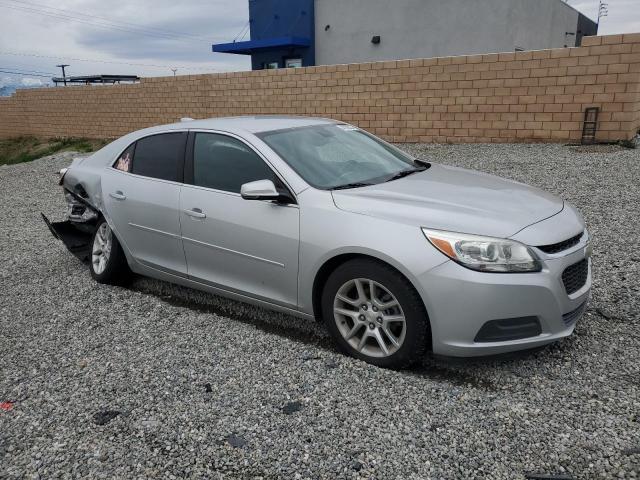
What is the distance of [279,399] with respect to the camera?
3.22m

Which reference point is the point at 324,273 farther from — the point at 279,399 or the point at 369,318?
the point at 279,399

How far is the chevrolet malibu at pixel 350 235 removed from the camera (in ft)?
10.3

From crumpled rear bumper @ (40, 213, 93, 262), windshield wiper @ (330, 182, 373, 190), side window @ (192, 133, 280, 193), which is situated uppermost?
side window @ (192, 133, 280, 193)

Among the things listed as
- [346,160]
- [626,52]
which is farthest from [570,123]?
[346,160]

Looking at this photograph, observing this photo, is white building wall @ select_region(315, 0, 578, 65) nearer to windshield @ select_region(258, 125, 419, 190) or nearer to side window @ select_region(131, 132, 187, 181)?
windshield @ select_region(258, 125, 419, 190)

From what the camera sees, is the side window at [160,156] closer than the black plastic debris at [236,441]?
No

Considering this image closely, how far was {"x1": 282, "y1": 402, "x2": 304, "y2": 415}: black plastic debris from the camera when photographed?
3.09 meters

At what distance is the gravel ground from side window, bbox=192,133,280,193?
1127 millimetres

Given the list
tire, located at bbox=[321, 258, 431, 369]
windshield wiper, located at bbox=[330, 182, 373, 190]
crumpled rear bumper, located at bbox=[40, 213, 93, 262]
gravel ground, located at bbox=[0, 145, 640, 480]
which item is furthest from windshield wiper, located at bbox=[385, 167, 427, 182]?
crumpled rear bumper, located at bbox=[40, 213, 93, 262]

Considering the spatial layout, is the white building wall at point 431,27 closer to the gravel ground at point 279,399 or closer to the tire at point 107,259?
the gravel ground at point 279,399

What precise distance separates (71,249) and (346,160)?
3279 mm

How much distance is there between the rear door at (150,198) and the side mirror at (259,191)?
0.96m

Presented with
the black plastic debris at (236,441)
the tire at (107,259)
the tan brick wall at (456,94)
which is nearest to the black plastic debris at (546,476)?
the black plastic debris at (236,441)

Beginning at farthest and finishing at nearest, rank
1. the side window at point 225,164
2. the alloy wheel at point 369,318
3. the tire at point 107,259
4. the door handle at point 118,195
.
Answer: the tire at point 107,259
the door handle at point 118,195
the side window at point 225,164
the alloy wheel at point 369,318
